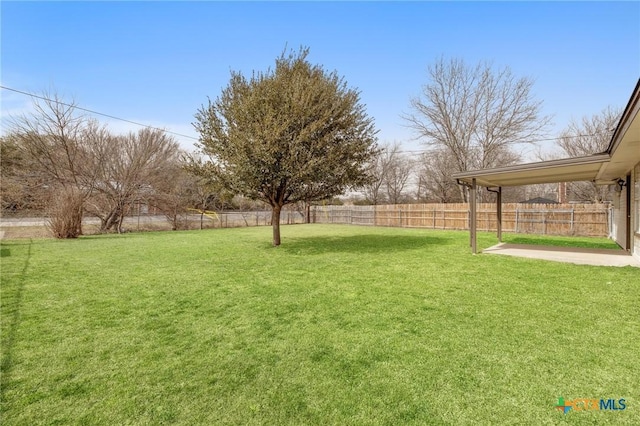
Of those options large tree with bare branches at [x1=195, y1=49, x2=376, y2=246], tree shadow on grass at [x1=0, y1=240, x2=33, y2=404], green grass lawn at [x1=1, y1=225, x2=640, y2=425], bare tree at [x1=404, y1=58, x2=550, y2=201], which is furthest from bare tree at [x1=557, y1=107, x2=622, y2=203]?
tree shadow on grass at [x1=0, y1=240, x2=33, y2=404]

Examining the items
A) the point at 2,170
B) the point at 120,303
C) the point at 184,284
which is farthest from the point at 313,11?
the point at 2,170

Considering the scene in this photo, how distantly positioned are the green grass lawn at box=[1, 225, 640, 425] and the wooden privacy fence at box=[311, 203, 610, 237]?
898cm

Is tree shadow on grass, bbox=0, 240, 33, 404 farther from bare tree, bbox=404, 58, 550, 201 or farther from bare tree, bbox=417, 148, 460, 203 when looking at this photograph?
bare tree, bbox=417, 148, 460, 203

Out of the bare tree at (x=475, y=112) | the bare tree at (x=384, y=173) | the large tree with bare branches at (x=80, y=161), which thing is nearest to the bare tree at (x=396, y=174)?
the bare tree at (x=384, y=173)

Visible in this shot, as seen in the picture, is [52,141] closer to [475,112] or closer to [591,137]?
[475,112]

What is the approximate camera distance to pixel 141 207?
17797 mm

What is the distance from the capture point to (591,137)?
64.5ft

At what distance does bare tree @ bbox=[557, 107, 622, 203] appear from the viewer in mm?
18844

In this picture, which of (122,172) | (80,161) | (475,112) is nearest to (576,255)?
(475,112)

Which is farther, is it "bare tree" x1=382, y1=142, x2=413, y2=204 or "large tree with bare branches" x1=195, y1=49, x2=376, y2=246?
"bare tree" x1=382, y1=142, x2=413, y2=204

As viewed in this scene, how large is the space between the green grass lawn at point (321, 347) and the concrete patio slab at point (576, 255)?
99 cm

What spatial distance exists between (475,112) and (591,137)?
737cm

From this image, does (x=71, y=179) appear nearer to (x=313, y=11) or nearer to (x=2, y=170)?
(x=2, y=170)

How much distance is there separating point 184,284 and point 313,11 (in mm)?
8159
